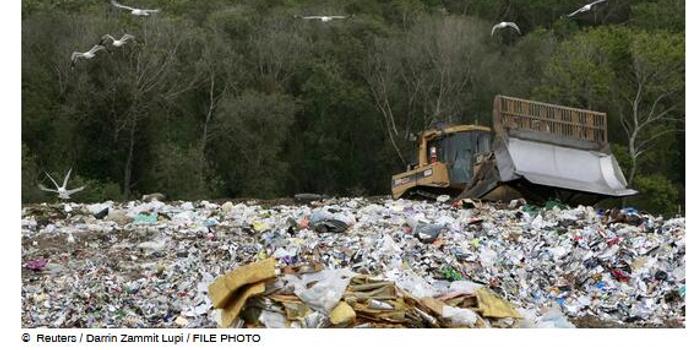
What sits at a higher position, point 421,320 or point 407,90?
point 421,320

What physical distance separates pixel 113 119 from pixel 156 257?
48.8 feet

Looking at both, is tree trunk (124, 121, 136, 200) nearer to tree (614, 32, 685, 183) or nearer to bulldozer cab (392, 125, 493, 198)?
bulldozer cab (392, 125, 493, 198)

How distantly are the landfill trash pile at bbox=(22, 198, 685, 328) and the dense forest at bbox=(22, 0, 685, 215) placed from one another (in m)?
10.8

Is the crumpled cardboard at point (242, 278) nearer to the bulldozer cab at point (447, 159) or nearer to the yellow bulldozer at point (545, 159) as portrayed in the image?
the yellow bulldozer at point (545, 159)

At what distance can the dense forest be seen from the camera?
82.4ft

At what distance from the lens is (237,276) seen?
7.81 m

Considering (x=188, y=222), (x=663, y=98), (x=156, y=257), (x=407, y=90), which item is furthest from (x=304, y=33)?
(x=156, y=257)

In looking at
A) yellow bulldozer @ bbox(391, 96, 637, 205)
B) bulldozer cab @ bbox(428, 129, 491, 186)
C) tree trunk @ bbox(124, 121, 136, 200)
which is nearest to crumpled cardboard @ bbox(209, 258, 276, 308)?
yellow bulldozer @ bbox(391, 96, 637, 205)

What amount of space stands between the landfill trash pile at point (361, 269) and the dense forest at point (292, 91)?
10.8 m

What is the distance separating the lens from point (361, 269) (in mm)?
9930

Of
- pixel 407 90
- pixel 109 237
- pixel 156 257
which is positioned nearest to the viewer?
pixel 156 257

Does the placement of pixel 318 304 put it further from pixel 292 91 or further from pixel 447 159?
pixel 292 91

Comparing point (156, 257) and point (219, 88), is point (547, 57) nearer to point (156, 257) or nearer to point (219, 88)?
point (219, 88)

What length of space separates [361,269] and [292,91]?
1937cm
